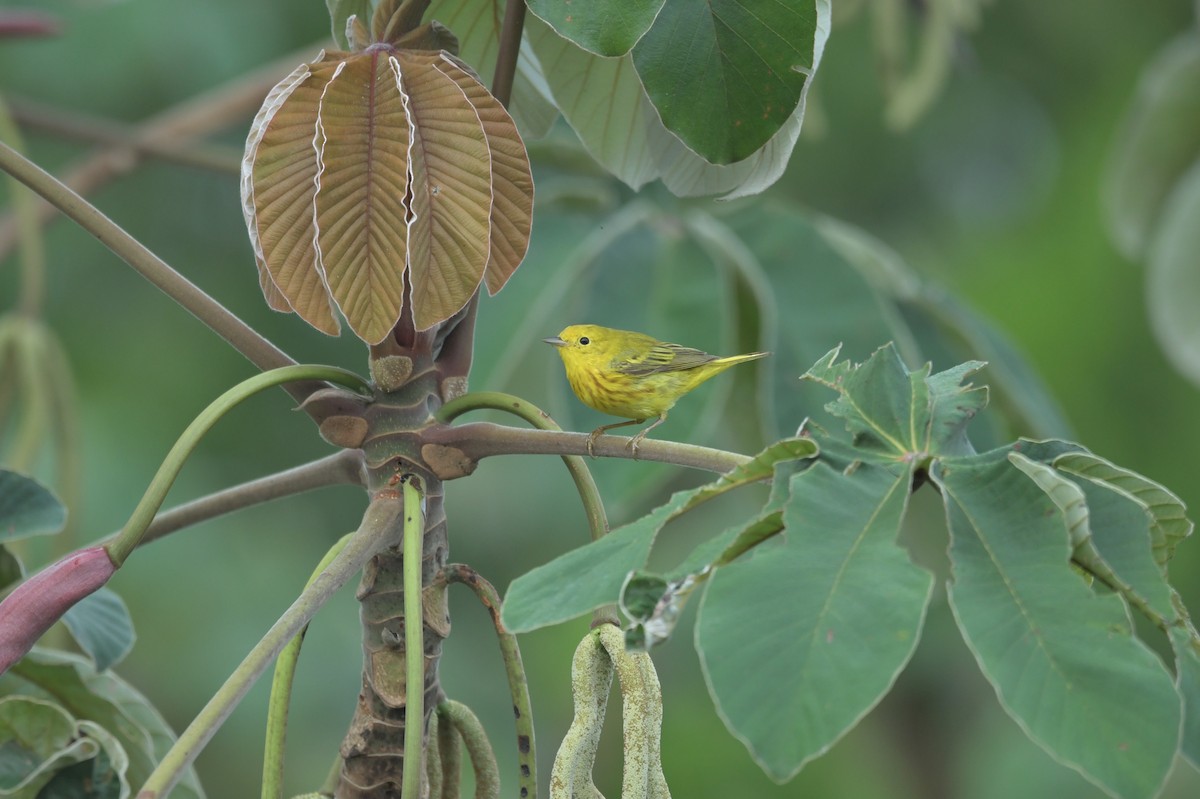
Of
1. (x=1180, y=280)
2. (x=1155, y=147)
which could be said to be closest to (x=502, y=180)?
(x=1180, y=280)

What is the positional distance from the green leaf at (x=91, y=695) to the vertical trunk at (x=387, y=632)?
0.94 ft

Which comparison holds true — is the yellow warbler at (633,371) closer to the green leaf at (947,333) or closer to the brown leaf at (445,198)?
the green leaf at (947,333)

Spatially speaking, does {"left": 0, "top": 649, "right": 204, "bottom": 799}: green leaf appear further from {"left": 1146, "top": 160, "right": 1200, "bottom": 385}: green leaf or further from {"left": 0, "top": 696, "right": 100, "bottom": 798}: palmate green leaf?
{"left": 1146, "top": 160, "right": 1200, "bottom": 385}: green leaf

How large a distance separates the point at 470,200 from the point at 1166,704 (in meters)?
0.53

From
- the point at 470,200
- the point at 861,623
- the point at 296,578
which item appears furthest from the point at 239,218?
the point at 861,623

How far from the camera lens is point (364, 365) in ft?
16.4

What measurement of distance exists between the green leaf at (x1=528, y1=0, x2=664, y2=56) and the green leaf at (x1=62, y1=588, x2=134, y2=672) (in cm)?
63

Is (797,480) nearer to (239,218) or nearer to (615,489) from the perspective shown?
(615,489)

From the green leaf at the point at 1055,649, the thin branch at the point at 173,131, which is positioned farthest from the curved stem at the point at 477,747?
the thin branch at the point at 173,131

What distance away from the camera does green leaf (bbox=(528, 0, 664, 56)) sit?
2.99 feet

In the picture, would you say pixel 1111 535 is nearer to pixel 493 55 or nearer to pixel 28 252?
pixel 493 55

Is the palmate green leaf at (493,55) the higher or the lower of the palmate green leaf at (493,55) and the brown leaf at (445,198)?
the higher

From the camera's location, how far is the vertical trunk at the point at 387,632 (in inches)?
39.1

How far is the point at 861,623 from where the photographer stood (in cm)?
70
